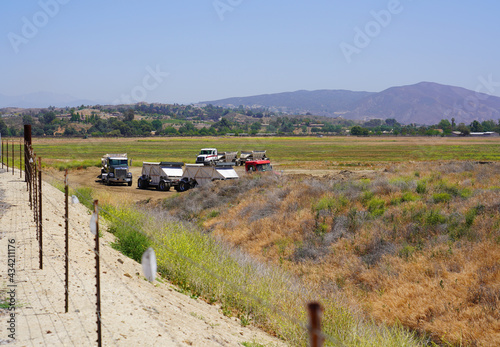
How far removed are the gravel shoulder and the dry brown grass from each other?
4.64 meters

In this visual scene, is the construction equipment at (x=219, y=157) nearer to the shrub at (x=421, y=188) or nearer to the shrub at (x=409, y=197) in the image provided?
the shrub at (x=421, y=188)

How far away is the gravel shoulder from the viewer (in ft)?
24.2

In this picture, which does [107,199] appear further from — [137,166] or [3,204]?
[137,166]

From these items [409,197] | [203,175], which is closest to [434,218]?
[409,197]

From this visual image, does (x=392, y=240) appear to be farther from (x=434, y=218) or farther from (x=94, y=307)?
(x=94, y=307)

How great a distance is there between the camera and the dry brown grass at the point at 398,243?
12242 millimetres

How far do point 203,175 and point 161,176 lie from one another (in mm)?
4789

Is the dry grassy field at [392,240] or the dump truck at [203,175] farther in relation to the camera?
the dump truck at [203,175]

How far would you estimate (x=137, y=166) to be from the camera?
64.6m

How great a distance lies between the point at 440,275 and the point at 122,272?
9507mm

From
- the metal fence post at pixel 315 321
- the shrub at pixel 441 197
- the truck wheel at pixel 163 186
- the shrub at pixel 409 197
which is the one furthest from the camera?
the truck wheel at pixel 163 186

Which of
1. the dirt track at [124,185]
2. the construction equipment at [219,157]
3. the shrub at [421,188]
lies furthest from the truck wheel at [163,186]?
the shrub at [421,188]

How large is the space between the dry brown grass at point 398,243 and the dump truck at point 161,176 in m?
13.3

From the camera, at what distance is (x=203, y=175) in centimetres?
3834
